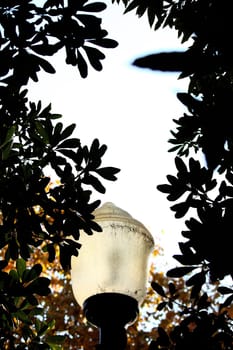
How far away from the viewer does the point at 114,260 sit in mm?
2922

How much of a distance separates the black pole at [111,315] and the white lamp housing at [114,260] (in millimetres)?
35

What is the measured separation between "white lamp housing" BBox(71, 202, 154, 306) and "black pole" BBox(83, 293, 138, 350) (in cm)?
3

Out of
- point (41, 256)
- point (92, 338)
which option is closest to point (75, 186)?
point (92, 338)

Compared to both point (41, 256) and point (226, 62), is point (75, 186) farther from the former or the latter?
point (41, 256)

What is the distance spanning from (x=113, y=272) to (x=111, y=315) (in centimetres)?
26

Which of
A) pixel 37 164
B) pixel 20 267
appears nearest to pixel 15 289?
pixel 20 267

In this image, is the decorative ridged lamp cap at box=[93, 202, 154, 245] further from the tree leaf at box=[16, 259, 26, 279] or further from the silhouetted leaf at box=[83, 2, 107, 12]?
the silhouetted leaf at box=[83, 2, 107, 12]

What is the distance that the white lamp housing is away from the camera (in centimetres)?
286

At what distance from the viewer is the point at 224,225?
189 centimetres

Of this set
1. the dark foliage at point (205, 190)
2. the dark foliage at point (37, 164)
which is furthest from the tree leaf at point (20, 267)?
the dark foliage at point (205, 190)

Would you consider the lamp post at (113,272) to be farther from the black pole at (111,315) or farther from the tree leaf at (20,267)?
the tree leaf at (20,267)

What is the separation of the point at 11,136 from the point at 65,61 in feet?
1.32

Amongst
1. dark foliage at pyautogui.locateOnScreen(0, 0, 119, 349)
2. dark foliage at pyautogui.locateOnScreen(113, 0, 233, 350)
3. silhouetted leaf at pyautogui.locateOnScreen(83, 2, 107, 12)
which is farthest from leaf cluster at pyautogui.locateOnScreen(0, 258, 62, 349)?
silhouetted leaf at pyautogui.locateOnScreen(83, 2, 107, 12)

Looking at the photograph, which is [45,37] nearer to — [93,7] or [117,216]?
[93,7]
